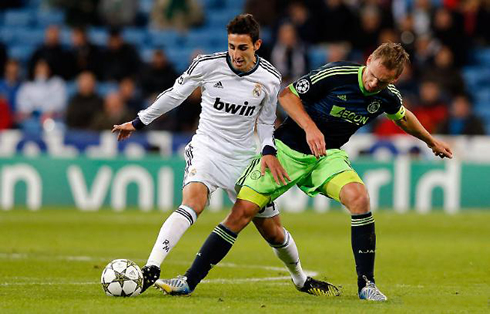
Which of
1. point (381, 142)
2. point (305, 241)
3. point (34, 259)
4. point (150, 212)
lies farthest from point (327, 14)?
point (34, 259)

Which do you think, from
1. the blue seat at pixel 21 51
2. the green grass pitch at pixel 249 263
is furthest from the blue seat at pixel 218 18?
the green grass pitch at pixel 249 263

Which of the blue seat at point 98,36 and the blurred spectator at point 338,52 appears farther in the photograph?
the blue seat at point 98,36

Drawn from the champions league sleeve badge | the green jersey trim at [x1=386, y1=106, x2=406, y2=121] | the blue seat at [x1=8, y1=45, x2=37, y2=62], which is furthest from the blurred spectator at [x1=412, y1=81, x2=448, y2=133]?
the champions league sleeve badge

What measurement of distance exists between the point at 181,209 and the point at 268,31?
13564 mm

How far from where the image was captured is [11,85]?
778 inches

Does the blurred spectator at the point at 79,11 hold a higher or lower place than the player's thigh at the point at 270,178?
higher

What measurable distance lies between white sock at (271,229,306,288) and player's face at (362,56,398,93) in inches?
51.2

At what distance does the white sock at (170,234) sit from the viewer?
718 cm

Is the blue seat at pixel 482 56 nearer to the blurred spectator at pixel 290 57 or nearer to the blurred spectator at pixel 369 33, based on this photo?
the blurred spectator at pixel 369 33

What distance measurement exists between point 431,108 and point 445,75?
1.12m

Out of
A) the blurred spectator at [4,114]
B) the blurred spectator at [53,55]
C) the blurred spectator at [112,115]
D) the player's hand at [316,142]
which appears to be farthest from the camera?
the blurred spectator at [53,55]

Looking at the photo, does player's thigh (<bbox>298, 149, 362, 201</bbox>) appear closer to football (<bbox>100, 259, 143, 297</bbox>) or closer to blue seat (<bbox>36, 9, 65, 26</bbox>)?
football (<bbox>100, 259, 143, 297</bbox>)

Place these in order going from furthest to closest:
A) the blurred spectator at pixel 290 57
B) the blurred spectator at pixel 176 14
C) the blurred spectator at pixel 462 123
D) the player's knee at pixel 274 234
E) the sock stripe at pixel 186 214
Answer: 1. the blurred spectator at pixel 176 14
2. the blurred spectator at pixel 290 57
3. the blurred spectator at pixel 462 123
4. the player's knee at pixel 274 234
5. the sock stripe at pixel 186 214

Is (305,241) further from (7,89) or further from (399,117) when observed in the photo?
(7,89)
